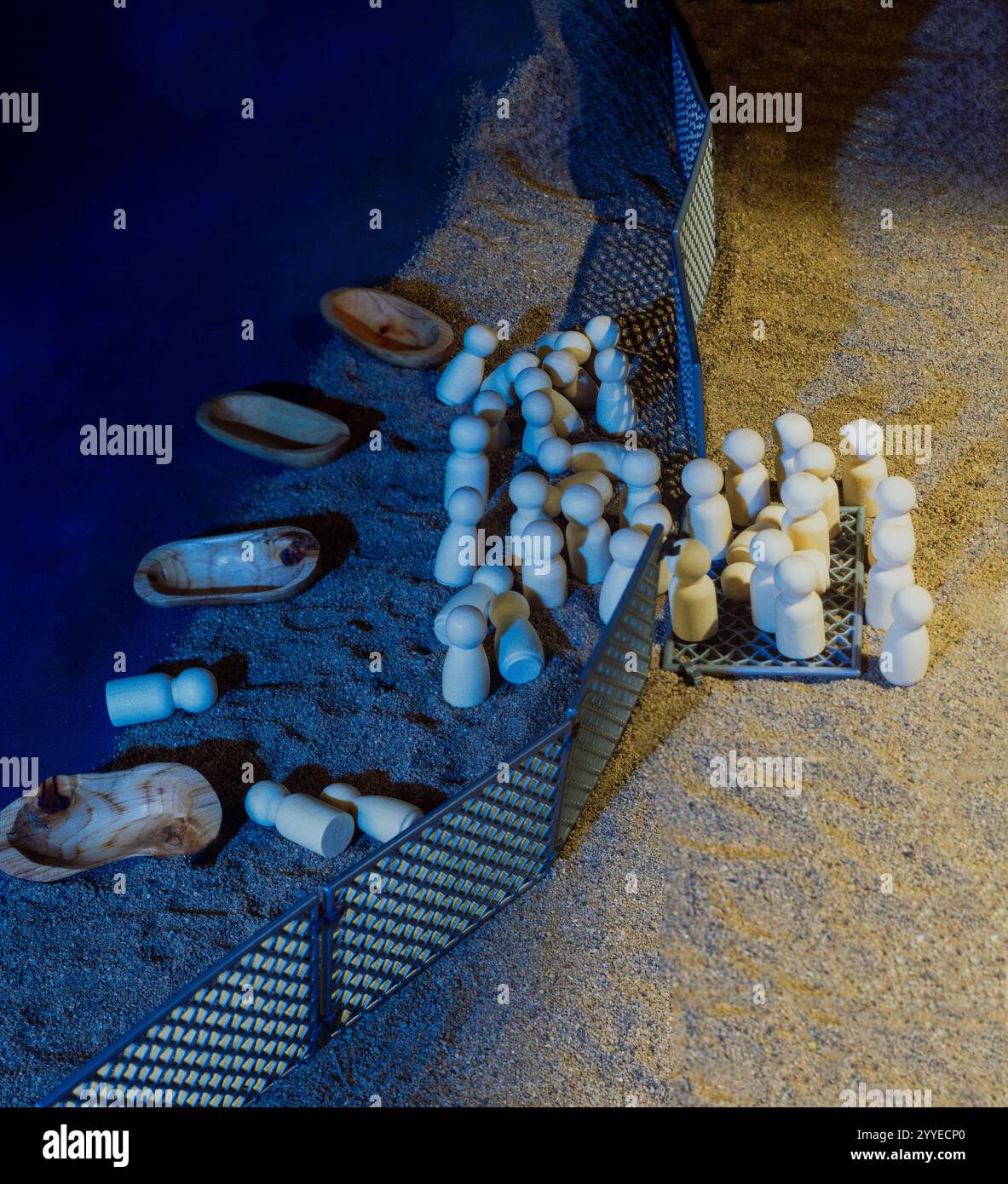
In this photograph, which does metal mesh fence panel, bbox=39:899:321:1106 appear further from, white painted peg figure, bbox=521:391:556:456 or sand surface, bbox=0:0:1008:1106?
white painted peg figure, bbox=521:391:556:456

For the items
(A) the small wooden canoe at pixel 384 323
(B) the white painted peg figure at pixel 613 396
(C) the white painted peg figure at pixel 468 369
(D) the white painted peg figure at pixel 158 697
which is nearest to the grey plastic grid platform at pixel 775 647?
(B) the white painted peg figure at pixel 613 396

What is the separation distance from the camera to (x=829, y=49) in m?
3.76

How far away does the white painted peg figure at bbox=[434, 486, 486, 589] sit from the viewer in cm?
246

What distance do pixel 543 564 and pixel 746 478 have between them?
45 cm

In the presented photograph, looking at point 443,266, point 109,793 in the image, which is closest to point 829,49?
point 443,266

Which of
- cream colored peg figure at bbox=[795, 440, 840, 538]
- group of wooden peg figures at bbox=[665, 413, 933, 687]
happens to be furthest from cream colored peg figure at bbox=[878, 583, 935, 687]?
cream colored peg figure at bbox=[795, 440, 840, 538]

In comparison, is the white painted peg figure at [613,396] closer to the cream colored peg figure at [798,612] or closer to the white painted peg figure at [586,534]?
the white painted peg figure at [586,534]

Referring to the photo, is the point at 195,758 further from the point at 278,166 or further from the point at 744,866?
the point at 278,166

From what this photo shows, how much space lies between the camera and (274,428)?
2.85 m

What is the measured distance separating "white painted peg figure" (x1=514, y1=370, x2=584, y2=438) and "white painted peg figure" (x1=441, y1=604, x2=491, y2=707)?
0.60m

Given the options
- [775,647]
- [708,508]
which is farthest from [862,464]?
[775,647]

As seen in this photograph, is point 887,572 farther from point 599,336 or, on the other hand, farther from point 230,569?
point 230,569

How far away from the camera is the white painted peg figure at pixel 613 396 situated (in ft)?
8.88

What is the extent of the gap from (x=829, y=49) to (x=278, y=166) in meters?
1.69
